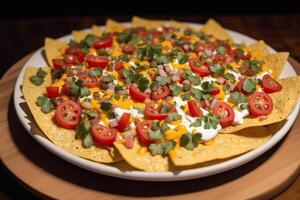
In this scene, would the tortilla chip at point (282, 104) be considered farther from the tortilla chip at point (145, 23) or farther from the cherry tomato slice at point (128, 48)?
the tortilla chip at point (145, 23)

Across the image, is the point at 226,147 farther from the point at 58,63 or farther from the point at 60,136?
the point at 58,63

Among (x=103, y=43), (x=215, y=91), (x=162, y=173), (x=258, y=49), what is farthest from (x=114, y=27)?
(x=162, y=173)

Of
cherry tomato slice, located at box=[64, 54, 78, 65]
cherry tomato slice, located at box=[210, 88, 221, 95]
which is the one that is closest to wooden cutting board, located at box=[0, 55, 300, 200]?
cherry tomato slice, located at box=[210, 88, 221, 95]

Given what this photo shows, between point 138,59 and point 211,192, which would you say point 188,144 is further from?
point 138,59

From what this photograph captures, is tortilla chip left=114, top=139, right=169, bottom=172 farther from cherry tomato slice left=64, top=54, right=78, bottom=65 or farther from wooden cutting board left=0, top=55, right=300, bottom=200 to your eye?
cherry tomato slice left=64, top=54, right=78, bottom=65

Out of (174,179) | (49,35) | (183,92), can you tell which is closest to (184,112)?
(183,92)

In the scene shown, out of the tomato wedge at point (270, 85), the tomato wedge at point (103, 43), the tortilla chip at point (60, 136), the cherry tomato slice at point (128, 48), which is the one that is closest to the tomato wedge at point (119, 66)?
the cherry tomato slice at point (128, 48)
